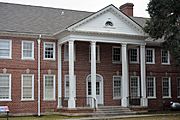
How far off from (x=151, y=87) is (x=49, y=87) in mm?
10322

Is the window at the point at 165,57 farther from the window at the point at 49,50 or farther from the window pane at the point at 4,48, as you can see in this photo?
the window pane at the point at 4,48

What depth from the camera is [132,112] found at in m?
30.2

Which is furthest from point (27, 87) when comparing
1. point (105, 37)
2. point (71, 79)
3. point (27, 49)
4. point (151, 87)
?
point (151, 87)

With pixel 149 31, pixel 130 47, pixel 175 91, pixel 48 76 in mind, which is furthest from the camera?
pixel 175 91

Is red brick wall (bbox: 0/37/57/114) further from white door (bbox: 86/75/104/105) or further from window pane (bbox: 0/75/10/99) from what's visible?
white door (bbox: 86/75/104/105)

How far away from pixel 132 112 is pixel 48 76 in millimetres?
7659

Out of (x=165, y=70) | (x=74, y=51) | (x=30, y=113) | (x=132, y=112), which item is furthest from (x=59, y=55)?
(x=165, y=70)

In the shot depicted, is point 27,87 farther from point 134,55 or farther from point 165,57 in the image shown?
point 165,57

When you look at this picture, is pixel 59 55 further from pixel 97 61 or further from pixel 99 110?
pixel 99 110

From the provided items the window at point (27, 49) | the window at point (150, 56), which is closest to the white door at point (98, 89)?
the window at point (27, 49)

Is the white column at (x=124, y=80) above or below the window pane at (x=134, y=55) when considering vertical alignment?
below

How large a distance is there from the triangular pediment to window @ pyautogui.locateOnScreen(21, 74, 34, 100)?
551 centimetres

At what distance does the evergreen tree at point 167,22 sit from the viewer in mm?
27945

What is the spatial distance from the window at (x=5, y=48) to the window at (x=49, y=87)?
145 inches
